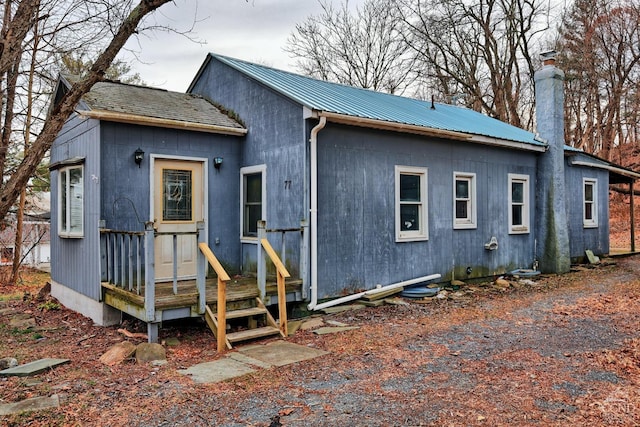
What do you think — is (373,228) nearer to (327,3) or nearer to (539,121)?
(539,121)

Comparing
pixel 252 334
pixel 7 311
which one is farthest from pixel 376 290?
pixel 7 311

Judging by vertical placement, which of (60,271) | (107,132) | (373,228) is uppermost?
(107,132)

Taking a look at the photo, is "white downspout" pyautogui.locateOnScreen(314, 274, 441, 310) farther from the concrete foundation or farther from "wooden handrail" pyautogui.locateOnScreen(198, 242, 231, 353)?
the concrete foundation

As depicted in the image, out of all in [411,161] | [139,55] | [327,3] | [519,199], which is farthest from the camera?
[327,3]

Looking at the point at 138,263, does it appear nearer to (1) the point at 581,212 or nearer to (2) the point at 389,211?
(2) the point at 389,211

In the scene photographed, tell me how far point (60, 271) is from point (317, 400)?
6.93m

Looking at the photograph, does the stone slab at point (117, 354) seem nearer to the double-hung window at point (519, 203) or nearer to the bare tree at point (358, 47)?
the double-hung window at point (519, 203)

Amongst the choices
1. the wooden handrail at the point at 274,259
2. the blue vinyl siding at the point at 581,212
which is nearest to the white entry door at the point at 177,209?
the wooden handrail at the point at 274,259

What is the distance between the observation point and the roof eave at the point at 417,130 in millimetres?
7410

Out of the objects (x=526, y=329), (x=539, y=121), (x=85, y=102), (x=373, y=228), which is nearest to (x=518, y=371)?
(x=526, y=329)

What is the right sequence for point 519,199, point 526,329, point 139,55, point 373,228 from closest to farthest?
point 526,329
point 139,55
point 373,228
point 519,199

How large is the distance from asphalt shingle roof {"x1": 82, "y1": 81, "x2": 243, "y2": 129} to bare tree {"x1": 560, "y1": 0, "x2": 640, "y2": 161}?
65.5ft

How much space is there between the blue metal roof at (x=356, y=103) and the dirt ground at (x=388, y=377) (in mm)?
3448

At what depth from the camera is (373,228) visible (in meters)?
8.34
